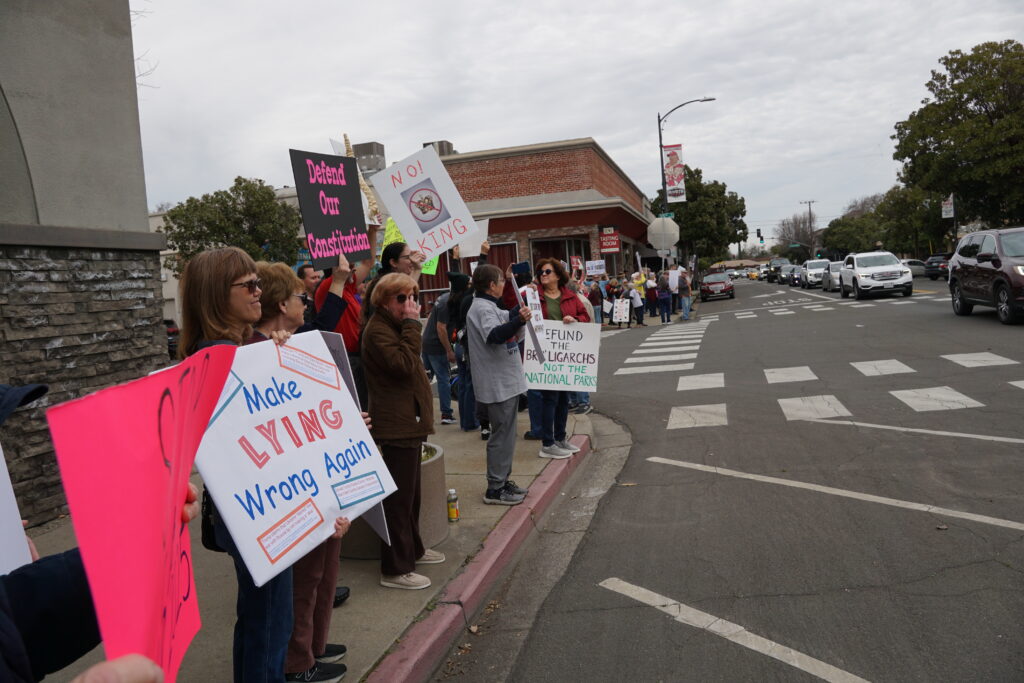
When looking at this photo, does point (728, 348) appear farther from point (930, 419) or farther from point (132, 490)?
point (132, 490)

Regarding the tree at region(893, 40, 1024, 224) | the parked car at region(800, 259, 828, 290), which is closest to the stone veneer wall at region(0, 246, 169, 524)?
the tree at region(893, 40, 1024, 224)

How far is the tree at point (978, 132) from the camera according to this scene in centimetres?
3678

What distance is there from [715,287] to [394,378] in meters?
40.2

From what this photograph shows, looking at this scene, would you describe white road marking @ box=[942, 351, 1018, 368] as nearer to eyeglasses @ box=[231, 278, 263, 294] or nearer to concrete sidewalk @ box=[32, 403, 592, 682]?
concrete sidewalk @ box=[32, 403, 592, 682]

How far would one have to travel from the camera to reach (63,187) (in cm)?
653

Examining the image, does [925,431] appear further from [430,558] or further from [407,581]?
[407,581]

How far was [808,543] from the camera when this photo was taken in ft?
16.4

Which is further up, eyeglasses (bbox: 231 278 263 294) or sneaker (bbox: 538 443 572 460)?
eyeglasses (bbox: 231 278 263 294)

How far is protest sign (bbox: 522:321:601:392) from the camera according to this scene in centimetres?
774

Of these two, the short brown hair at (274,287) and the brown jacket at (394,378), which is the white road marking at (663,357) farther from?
the short brown hair at (274,287)

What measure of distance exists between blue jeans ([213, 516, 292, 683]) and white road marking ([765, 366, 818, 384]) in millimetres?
9881

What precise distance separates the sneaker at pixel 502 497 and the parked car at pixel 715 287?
38360mm

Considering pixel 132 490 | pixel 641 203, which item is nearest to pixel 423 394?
pixel 132 490

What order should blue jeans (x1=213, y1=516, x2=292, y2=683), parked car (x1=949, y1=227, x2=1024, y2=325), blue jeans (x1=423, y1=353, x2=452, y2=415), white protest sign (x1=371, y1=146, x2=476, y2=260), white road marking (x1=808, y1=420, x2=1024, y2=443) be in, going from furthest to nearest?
parked car (x1=949, y1=227, x2=1024, y2=325) < blue jeans (x1=423, y1=353, x2=452, y2=415) < white road marking (x1=808, y1=420, x2=1024, y2=443) < white protest sign (x1=371, y1=146, x2=476, y2=260) < blue jeans (x1=213, y1=516, x2=292, y2=683)
